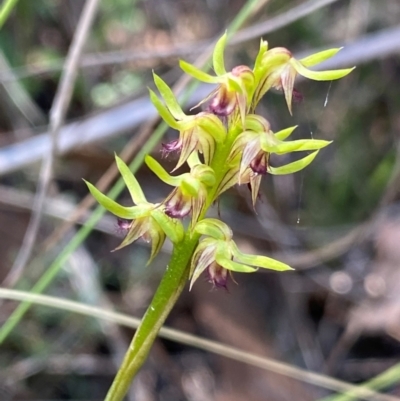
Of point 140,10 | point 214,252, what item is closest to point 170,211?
point 214,252

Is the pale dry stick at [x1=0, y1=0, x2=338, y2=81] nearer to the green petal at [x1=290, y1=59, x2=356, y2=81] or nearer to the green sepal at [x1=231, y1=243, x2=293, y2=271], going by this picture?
the green petal at [x1=290, y1=59, x2=356, y2=81]

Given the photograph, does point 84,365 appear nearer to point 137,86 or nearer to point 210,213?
point 210,213

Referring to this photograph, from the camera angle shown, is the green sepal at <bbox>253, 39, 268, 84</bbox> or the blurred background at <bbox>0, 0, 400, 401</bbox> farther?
the blurred background at <bbox>0, 0, 400, 401</bbox>

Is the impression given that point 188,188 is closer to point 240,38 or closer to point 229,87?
point 229,87

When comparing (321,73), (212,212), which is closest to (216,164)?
(321,73)

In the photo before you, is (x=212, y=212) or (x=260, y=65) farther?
(x=212, y=212)

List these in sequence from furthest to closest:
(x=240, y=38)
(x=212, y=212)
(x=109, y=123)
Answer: (x=212, y=212) < (x=109, y=123) < (x=240, y=38)

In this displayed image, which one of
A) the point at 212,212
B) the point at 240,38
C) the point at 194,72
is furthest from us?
the point at 212,212

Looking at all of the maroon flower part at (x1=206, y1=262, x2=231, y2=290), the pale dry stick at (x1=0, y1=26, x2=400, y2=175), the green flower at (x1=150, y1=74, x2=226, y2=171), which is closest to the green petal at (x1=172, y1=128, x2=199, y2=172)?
the green flower at (x1=150, y1=74, x2=226, y2=171)
